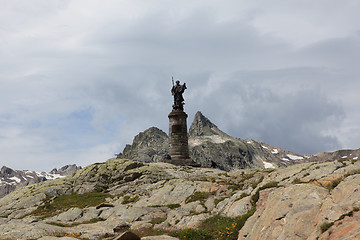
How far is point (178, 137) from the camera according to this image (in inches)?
2024

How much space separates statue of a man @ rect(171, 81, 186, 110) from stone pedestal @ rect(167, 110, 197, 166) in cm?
137

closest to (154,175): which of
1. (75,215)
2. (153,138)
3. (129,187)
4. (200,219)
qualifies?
(129,187)

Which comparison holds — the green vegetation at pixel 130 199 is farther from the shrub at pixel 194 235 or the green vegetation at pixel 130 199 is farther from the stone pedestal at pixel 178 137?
the stone pedestal at pixel 178 137

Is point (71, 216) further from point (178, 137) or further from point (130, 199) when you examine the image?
point (178, 137)

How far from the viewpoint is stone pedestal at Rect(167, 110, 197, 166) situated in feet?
167

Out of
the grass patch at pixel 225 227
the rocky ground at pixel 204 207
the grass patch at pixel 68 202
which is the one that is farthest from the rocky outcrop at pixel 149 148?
the grass patch at pixel 225 227

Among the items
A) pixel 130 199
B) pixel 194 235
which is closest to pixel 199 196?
pixel 194 235

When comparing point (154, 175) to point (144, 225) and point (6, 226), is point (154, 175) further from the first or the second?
point (6, 226)

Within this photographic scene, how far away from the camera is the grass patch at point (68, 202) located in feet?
105

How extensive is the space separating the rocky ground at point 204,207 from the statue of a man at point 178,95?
15.8 metres

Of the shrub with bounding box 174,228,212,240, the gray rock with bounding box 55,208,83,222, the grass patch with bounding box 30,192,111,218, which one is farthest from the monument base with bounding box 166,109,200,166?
the shrub with bounding box 174,228,212,240

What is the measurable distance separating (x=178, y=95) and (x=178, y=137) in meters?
8.88

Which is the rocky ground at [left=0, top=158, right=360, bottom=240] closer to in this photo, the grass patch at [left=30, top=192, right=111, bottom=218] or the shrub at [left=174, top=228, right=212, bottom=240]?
the shrub at [left=174, top=228, right=212, bottom=240]

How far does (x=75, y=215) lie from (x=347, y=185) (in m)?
24.5
